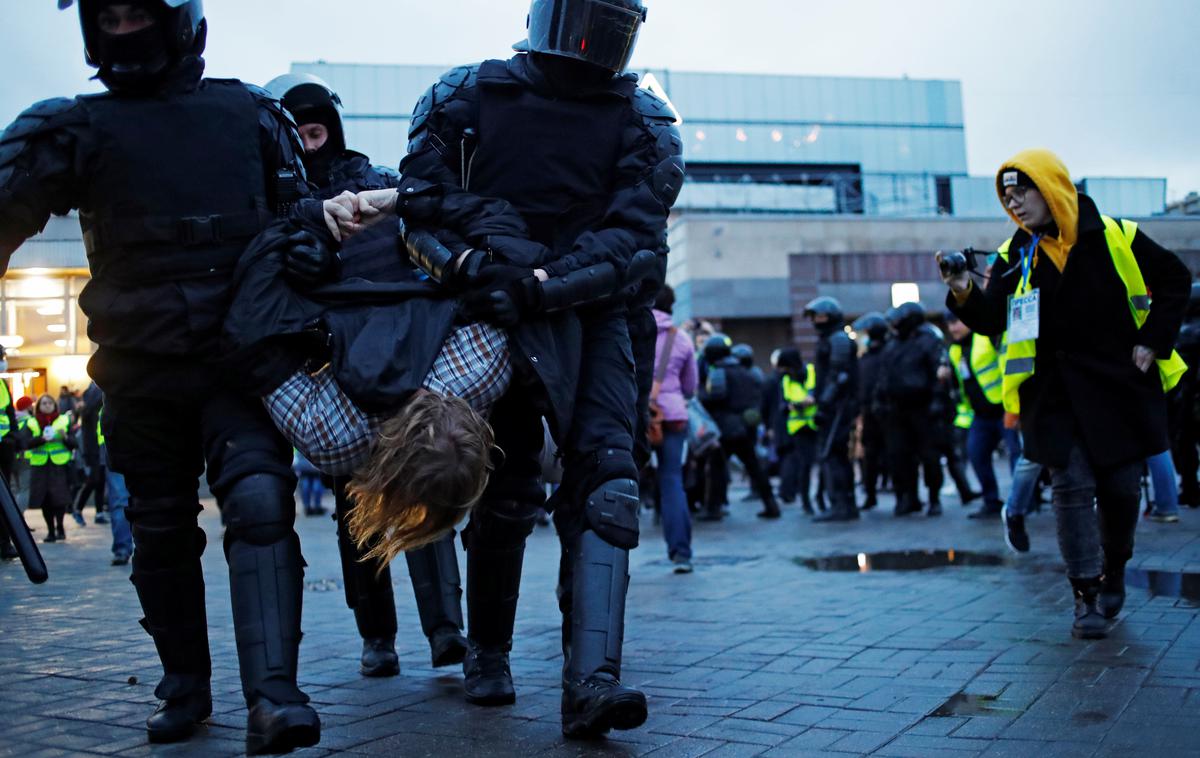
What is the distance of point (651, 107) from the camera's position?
4.04 meters

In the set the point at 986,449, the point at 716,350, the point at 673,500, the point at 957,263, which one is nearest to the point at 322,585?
the point at 673,500

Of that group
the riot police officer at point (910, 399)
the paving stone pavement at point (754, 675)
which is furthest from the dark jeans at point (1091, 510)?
the riot police officer at point (910, 399)

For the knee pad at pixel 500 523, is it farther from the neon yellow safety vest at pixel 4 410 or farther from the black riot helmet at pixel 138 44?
the neon yellow safety vest at pixel 4 410

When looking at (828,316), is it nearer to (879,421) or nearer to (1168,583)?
(879,421)

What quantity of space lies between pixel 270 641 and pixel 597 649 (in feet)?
2.74

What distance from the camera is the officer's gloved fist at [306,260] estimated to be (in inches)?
140

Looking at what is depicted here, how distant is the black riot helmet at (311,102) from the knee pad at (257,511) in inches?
77.4

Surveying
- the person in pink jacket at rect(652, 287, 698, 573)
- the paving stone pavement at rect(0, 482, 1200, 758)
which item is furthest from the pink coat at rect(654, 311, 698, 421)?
the paving stone pavement at rect(0, 482, 1200, 758)

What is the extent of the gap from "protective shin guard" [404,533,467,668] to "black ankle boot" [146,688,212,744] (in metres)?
1.03

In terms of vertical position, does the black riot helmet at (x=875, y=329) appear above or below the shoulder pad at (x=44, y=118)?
below

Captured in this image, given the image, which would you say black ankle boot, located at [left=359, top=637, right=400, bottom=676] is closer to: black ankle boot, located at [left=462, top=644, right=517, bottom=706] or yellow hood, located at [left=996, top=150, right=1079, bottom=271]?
black ankle boot, located at [left=462, top=644, right=517, bottom=706]

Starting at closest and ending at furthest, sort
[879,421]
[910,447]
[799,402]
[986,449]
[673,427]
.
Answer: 1. [673,427]
2. [986,449]
3. [910,447]
4. [879,421]
5. [799,402]

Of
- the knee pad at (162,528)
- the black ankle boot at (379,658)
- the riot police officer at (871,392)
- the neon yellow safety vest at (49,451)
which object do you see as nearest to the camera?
the knee pad at (162,528)

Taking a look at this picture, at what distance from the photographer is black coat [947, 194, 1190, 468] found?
16.3 ft
